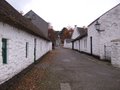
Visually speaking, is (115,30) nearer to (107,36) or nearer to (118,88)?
(107,36)

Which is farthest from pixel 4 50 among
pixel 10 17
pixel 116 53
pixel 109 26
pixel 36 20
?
pixel 36 20

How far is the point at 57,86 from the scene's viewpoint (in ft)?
28.4

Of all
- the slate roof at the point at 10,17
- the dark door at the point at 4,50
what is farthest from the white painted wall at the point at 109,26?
the dark door at the point at 4,50

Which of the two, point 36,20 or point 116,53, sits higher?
point 36,20

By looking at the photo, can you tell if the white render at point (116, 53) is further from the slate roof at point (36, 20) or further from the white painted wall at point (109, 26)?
the slate roof at point (36, 20)

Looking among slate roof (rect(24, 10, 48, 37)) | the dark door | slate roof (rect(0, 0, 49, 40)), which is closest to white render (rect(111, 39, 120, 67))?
slate roof (rect(0, 0, 49, 40))

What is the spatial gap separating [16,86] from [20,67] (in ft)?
6.99

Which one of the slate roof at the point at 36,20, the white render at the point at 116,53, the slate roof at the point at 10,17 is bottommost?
the white render at the point at 116,53

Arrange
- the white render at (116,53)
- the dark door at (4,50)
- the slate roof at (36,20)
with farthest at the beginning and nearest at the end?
the slate roof at (36,20), the white render at (116,53), the dark door at (4,50)

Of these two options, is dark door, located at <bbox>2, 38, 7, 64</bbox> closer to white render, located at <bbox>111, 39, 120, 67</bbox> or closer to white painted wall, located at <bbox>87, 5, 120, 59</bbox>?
white render, located at <bbox>111, 39, 120, 67</bbox>

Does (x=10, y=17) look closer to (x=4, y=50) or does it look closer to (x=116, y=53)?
(x=4, y=50)

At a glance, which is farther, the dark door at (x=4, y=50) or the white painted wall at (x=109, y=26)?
the white painted wall at (x=109, y=26)

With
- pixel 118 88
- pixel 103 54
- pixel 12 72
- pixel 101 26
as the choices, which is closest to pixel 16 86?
pixel 12 72

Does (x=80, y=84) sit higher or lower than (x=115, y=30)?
lower
